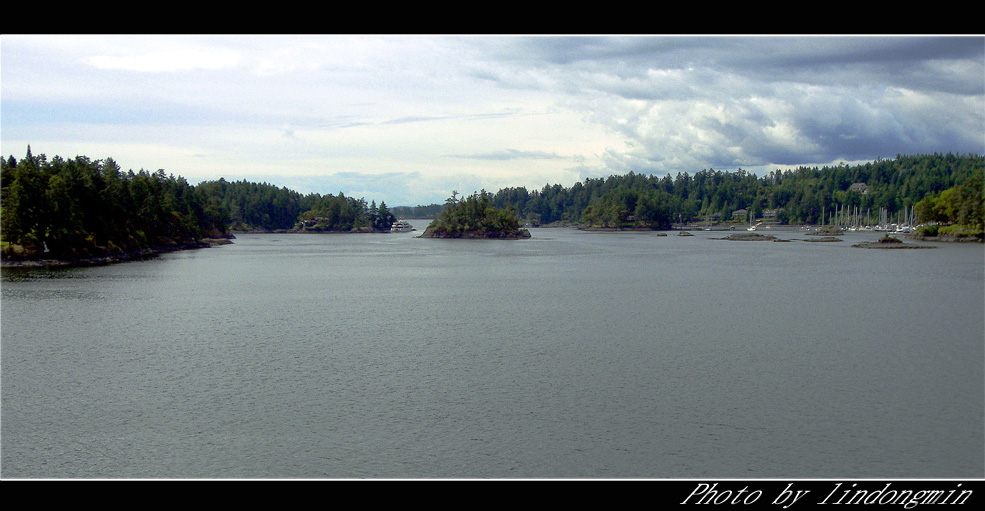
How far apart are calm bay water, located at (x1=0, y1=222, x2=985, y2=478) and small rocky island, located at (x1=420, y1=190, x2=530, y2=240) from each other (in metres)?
127

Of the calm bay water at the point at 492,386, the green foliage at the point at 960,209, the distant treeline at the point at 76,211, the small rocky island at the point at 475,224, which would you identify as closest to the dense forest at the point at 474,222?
the small rocky island at the point at 475,224

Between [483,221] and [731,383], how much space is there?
503 ft

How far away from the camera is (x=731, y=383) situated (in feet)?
73.8

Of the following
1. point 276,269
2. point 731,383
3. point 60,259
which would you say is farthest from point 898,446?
point 60,259

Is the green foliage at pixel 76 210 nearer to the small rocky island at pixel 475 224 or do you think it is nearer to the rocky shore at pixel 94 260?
the rocky shore at pixel 94 260

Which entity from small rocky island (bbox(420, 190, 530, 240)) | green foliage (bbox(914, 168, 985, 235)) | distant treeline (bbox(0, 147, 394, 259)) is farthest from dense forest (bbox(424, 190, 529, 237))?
green foliage (bbox(914, 168, 985, 235))

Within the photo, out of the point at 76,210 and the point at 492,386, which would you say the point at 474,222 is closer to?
the point at 76,210

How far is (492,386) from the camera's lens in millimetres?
21984

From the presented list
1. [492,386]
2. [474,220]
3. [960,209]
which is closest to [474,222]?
[474,220]

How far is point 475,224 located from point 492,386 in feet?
505

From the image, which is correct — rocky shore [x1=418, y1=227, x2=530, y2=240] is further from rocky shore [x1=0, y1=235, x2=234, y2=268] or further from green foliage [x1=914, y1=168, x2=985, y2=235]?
green foliage [x1=914, y1=168, x2=985, y2=235]

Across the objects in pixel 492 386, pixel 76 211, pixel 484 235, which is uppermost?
pixel 76 211

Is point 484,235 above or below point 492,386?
above
